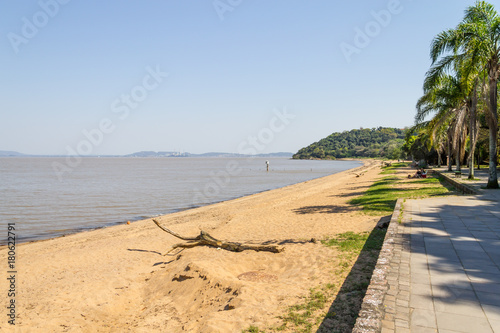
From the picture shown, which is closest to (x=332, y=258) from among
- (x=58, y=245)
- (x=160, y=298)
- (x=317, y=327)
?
(x=317, y=327)

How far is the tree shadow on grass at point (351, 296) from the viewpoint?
15.4 feet

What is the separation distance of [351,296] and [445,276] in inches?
60.6

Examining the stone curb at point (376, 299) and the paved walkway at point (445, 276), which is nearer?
the stone curb at point (376, 299)

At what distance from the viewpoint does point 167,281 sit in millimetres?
8094

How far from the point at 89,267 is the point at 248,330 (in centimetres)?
750

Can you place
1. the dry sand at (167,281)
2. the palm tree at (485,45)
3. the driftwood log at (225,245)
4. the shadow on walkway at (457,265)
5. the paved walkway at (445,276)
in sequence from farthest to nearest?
the palm tree at (485,45)
the driftwood log at (225,245)
the dry sand at (167,281)
the shadow on walkway at (457,265)
the paved walkway at (445,276)

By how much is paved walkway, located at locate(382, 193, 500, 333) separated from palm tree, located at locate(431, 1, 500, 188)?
8.83 meters

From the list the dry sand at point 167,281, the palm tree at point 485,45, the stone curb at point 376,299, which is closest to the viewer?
the stone curb at point 376,299

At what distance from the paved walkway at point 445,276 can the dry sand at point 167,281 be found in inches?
72.6

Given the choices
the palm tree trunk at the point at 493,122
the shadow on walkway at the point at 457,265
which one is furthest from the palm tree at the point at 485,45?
the shadow on walkway at the point at 457,265

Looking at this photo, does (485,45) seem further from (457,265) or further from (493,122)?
(457,265)

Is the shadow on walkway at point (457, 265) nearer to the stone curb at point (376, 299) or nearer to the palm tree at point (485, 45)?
the stone curb at point (376, 299)

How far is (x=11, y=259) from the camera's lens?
10.9 m

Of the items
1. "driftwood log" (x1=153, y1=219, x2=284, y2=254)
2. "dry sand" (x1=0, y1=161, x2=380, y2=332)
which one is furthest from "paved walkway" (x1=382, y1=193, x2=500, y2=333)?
"driftwood log" (x1=153, y1=219, x2=284, y2=254)
